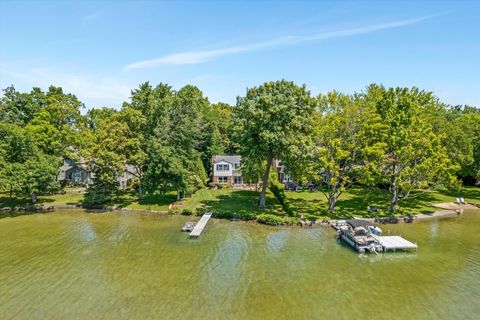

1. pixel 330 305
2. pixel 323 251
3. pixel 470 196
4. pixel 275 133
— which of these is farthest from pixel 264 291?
pixel 470 196

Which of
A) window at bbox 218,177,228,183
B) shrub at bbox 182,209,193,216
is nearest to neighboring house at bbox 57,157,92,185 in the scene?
window at bbox 218,177,228,183

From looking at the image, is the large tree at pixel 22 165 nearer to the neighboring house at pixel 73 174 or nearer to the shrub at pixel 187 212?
the neighboring house at pixel 73 174

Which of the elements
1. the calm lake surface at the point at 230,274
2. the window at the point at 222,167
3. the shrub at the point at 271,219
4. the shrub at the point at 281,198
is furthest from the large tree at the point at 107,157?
the shrub at the point at 281,198

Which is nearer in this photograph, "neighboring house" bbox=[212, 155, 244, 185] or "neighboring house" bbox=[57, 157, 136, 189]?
"neighboring house" bbox=[57, 157, 136, 189]

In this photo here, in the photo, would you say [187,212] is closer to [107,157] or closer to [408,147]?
[107,157]

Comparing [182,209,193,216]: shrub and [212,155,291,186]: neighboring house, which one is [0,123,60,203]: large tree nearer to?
[182,209,193,216]: shrub

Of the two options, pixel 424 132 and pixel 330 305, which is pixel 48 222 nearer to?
pixel 330 305
